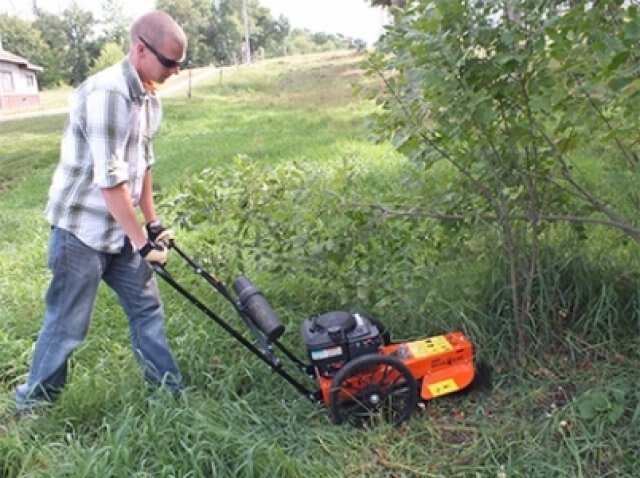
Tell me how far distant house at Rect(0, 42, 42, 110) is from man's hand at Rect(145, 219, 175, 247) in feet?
138

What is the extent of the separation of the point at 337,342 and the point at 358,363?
0.16 meters

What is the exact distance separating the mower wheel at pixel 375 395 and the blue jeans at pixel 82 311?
82 centimetres

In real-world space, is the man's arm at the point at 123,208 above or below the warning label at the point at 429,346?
above

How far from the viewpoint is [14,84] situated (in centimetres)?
4556

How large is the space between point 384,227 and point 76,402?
5.60 feet

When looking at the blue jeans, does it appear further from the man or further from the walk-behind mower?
the walk-behind mower

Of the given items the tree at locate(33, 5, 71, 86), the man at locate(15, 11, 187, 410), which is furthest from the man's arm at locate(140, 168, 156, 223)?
the tree at locate(33, 5, 71, 86)

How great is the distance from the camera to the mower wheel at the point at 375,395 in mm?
3100

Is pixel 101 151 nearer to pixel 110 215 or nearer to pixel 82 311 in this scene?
pixel 110 215

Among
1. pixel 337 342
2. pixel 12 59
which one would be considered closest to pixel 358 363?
pixel 337 342

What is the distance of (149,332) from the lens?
3.37m

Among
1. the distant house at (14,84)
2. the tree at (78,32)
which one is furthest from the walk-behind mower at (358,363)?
the tree at (78,32)

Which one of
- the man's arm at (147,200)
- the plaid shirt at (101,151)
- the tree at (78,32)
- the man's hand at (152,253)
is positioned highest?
the tree at (78,32)

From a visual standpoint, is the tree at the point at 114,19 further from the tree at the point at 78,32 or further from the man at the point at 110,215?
the man at the point at 110,215
